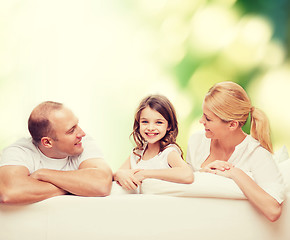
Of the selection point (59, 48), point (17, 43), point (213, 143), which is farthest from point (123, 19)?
point (213, 143)

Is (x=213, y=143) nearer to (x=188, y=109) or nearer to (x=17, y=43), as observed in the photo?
(x=188, y=109)

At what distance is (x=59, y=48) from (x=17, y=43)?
397mm

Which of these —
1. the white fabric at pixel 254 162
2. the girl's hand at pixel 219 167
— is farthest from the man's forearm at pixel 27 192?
the white fabric at pixel 254 162

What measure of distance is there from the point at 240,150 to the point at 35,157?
3.28ft

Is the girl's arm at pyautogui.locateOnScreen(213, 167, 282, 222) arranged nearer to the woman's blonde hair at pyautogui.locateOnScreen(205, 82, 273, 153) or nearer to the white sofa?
the white sofa

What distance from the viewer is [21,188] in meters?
1.79

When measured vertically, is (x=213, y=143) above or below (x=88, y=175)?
above

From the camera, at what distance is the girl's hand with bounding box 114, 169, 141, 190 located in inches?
76.9

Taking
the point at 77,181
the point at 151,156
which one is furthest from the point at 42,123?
the point at 151,156

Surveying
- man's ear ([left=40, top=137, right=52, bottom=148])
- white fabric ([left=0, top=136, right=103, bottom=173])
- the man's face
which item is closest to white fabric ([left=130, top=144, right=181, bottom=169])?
white fabric ([left=0, top=136, right=103, bottom=173])

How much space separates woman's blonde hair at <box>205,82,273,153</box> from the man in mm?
608

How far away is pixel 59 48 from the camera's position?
420 centimetres

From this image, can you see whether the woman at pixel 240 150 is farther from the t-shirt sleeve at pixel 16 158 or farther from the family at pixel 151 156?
the t-shirt sleeve at pixel 16 158

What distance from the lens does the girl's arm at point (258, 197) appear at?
1.82 meters
